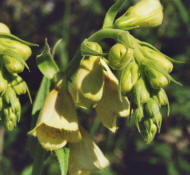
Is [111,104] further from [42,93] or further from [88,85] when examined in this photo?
[42,93]

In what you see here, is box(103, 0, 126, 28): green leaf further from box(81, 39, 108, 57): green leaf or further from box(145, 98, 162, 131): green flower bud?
box(145, 98, 162, 131): green flower bud

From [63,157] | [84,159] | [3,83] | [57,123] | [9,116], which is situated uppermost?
[3,83]

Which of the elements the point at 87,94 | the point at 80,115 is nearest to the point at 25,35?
the point at 80,115

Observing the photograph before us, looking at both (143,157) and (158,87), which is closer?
(158,87)

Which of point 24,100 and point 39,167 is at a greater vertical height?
point 39,167

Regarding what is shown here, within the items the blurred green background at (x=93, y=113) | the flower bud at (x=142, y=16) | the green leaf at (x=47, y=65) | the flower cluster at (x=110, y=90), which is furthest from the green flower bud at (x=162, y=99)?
the blurred green background at (x=93, y=113)

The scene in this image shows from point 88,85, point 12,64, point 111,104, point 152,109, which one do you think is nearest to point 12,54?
point 12,64

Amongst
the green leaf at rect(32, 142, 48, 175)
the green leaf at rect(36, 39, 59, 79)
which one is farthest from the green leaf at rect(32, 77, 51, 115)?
the green leaf at rect(32, 142, 48, 175)

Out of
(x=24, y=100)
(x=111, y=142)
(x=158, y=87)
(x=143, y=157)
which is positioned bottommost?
(x=143, y=157)

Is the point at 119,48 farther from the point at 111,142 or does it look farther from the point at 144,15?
the point at 111,142
